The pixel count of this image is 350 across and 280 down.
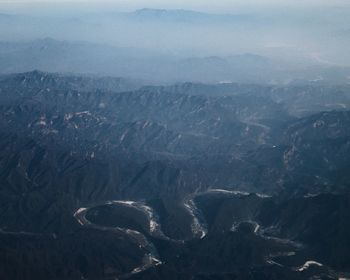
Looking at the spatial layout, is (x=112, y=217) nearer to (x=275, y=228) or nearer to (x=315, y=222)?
(x=275, y=228)

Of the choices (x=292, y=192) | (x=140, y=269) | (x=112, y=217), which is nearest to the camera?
(x=140, y=269)

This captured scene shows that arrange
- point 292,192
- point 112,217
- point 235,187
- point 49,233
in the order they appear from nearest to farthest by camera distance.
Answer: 1. point 49,233
2. point 112,217
3. point 292,192
4. point 235,187

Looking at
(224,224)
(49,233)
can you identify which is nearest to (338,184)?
(224,224)

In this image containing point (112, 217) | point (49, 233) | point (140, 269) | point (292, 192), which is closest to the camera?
point (140, 269)

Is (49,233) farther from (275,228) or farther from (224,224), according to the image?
(275,228)

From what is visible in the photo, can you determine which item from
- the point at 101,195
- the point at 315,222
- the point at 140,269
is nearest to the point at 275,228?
the point at 315,222

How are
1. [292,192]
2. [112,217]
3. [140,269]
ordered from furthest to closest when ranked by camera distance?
[292,192], [112,217], [140,269]

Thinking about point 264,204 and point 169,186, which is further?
point 169,186

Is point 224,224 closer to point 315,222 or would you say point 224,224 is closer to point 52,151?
point 315,222

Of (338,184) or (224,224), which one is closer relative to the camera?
(224,224)
